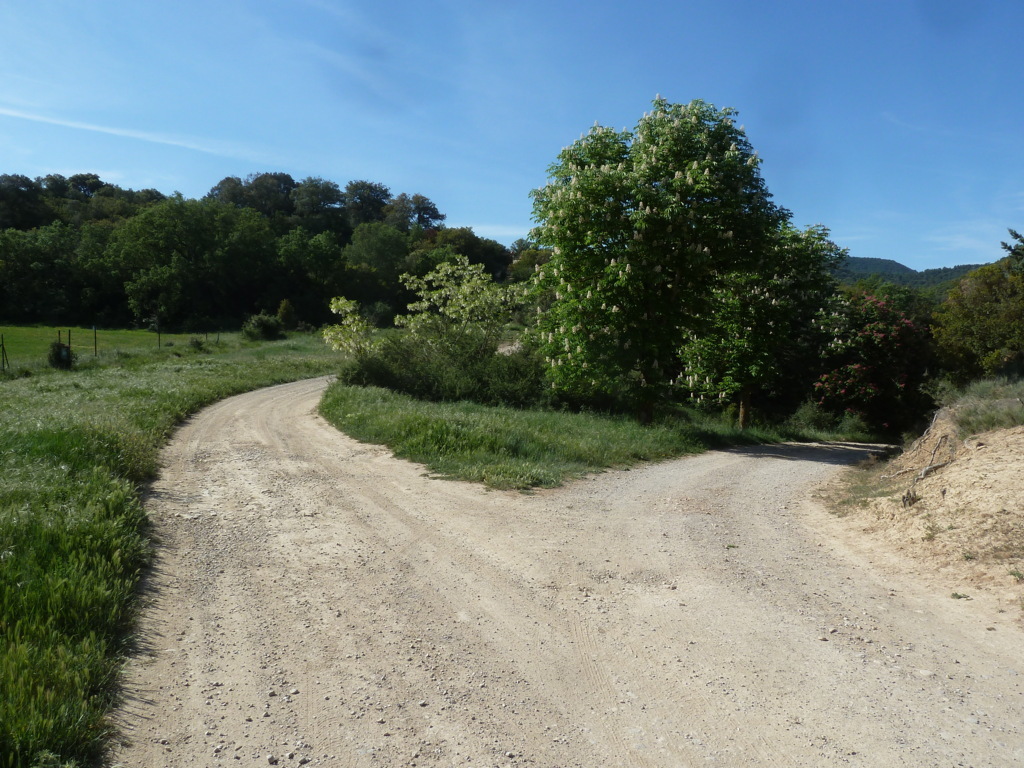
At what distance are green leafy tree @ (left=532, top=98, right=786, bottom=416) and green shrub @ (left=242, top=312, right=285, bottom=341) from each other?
45069 millimetres

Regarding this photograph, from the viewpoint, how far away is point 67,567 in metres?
5.46

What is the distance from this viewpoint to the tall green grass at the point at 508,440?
36.8 ft

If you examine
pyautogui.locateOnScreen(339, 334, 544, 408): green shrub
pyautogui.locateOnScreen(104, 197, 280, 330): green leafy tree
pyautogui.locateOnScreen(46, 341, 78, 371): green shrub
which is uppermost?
pyautogui.locateOnScreen(104, 197, 280, 330): green leafy tree

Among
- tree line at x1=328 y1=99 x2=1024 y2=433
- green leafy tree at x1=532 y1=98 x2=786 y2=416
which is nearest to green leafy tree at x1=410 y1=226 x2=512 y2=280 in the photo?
tree line at x1=328 y1=99 x2=1024 y2=433

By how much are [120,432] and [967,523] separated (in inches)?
456

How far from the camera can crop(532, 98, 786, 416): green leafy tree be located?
54.4 feet

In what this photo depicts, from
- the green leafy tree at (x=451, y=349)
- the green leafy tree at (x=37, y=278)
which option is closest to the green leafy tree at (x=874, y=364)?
the green leafy tree at (x=451, y=349)

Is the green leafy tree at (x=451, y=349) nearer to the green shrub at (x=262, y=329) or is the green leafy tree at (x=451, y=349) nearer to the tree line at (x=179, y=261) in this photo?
the green shrub at (x=262, y=329)

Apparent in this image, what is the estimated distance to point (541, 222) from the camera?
18531mm

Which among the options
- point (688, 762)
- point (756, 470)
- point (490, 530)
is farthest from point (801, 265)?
point (688, 762)

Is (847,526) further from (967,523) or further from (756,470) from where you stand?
(756,470)

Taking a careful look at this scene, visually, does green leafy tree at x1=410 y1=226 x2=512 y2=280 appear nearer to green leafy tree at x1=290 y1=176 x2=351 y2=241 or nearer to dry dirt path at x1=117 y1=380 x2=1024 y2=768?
green leafy tree at x1=290 y1=176 x2=351 y2=241

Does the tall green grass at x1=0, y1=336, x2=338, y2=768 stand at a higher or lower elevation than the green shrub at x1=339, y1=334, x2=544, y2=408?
lower

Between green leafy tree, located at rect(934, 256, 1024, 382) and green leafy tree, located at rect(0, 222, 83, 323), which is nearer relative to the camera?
green leafy tree, located at rect(934, 256, 1024, 382)
